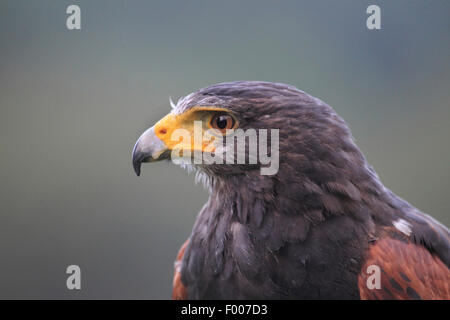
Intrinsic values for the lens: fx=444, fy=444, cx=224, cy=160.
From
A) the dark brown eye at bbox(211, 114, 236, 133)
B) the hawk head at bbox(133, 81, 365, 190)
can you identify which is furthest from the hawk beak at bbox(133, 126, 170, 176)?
the dark brown eye at bbox(211, 114, 236, 133)

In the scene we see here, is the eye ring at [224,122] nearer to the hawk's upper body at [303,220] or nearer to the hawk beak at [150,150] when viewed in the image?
the hawk's upper body at [303,220]

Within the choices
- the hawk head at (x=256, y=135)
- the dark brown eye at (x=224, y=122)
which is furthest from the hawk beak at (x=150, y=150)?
the dark brown eye at (x=224, y=122)

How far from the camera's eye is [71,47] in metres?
3.98

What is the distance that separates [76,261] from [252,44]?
7.96 feet

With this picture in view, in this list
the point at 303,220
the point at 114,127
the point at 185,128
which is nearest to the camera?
the point at 303,220

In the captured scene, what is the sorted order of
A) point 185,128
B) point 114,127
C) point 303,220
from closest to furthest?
1. point 303,220
2. point 185,128
3. point 114,127

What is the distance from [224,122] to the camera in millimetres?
1609

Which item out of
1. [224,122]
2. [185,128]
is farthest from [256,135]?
[185,128]

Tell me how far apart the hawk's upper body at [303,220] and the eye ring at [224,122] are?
0.02 m

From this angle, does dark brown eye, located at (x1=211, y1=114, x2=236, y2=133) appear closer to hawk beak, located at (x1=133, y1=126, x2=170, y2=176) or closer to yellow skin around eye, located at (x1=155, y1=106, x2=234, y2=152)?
yellow skin around eye, located at (x1=155, y1=106, x2=234, y2=152)

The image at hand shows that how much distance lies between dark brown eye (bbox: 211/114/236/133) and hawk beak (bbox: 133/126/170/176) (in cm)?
21

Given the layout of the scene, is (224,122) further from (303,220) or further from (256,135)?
(303,220)

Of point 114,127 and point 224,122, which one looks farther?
point 114,127

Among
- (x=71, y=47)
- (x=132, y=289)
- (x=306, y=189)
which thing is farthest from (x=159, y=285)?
(x=306, y=189)
